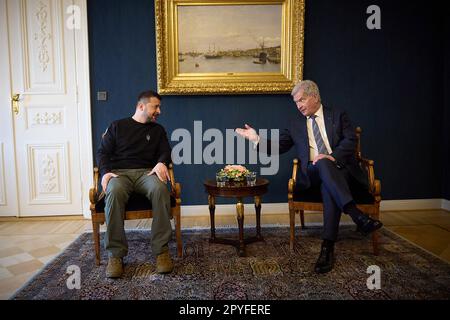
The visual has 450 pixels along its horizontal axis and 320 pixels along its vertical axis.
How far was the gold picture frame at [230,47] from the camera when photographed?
12.2 ft

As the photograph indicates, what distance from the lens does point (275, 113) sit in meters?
3.88

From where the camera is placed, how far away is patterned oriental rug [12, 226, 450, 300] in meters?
2.09

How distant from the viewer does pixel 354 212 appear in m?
2.38

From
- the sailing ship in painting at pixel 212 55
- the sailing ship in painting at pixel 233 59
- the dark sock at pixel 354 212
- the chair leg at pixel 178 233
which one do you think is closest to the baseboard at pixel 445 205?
the dark sock at pixel 354 212

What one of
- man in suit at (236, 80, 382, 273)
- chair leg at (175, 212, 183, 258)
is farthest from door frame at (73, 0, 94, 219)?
man in suit at (236, 80, 382, 273)

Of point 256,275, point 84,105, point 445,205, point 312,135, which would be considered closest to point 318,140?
point 312,135

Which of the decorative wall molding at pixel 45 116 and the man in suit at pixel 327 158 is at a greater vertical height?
the decorative wall molding at pixel 45 116

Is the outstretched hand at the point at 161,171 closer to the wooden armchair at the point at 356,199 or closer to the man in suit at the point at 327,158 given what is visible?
the man in suit at the point at 327,158

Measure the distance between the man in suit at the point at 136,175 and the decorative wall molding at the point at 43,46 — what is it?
1424mm

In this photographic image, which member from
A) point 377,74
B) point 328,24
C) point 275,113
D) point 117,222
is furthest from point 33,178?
point 377,74

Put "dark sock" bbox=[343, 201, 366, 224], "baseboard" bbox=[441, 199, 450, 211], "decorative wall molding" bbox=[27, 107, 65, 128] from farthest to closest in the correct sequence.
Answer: "baseboard" bbox=[441, 199, 450, 211] → "decorative wall molding" bbox=[27, 107, 65, 128] → "dark sock" bbox=[343, 201, 366, 224]

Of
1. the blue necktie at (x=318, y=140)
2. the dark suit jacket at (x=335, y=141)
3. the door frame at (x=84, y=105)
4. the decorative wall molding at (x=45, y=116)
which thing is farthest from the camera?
the decorative wall molding at (x=45, y=116)

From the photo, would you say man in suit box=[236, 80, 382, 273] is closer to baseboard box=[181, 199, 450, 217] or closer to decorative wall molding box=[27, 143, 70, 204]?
baseboard box=[181, 199, 450, 217]

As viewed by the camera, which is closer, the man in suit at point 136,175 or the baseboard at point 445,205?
the man in suit at point 136,175
